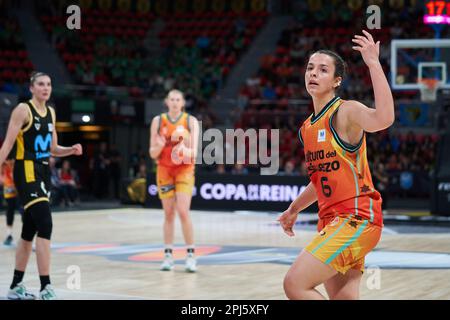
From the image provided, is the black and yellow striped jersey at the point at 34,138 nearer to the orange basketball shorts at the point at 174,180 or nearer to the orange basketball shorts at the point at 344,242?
the orange basketball shorts at the point at 174,180

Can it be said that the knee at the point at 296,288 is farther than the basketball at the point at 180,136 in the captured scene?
No

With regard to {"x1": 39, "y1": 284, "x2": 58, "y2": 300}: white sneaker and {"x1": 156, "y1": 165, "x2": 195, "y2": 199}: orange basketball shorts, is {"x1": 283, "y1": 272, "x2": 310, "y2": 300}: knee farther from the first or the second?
{"x1": 156, "y1": 165, "x2": 195, "y2": 199}: orange basketball shorts

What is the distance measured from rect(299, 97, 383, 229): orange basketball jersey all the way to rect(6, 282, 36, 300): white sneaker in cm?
365

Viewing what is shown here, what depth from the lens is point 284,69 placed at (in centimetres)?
2894

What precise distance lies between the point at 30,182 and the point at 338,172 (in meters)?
3.67

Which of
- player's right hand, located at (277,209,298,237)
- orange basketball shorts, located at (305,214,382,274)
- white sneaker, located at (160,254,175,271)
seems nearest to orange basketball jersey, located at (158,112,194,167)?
white sneaker, located at (160,254,175,271)

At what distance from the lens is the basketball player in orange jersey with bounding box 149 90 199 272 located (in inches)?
393

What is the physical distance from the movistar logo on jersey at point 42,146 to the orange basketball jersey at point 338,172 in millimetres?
3522

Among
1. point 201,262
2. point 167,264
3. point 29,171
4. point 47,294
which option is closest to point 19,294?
point 47,294

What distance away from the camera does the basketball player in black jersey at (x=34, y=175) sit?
24.9 feet

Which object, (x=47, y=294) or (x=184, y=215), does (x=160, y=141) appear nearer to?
(x=184, y=215)

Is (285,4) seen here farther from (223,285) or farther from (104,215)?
(223,285)

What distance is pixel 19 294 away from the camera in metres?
7.65

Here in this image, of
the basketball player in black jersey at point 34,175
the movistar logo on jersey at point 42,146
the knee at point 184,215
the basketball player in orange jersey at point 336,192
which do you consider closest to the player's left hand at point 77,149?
the basketball player in black jersey at point 34,175
